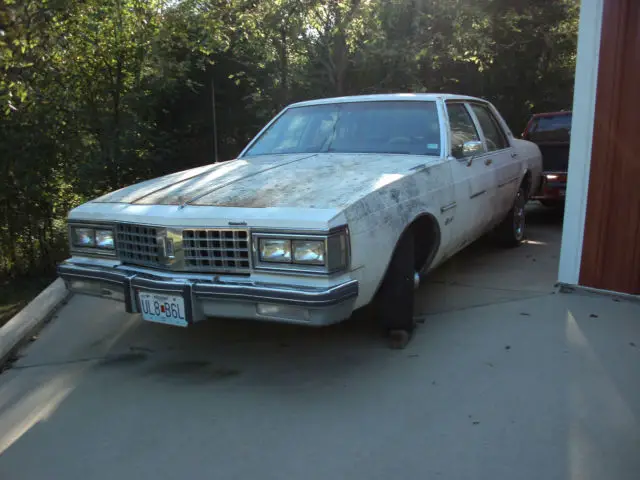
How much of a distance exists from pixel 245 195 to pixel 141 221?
641mm

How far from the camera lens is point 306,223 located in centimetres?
287

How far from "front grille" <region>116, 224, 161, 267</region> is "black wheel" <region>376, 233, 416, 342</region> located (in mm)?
1406

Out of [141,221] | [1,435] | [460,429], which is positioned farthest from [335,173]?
[1,435]

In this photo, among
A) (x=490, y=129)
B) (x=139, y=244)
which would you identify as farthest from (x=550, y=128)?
(x=139, y=244)

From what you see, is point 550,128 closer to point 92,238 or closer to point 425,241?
point 425,241

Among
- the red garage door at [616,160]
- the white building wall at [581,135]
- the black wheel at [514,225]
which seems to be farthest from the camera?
the black wheel at [514,225]

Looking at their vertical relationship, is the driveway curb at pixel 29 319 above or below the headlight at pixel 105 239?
below

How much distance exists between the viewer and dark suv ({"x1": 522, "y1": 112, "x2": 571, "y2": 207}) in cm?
753

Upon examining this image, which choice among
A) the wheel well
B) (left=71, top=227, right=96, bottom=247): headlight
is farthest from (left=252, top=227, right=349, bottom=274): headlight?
(left=71, top=227, right=96, bottom=247): headlight

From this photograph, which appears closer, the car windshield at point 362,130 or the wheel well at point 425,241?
the wheel well at point 425,241

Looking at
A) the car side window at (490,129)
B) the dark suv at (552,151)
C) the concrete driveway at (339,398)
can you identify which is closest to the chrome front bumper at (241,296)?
the concrete driveway at (339,398)

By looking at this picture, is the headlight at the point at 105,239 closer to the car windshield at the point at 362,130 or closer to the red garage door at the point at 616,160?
the car windshield at the point at 362,130

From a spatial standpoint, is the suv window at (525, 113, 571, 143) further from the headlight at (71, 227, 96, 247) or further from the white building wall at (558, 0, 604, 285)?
the headlight at (71, 227, 96, 247)

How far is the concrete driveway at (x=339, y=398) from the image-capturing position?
8.18 ft
